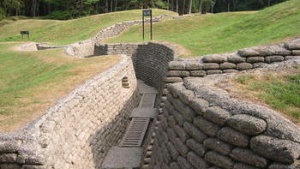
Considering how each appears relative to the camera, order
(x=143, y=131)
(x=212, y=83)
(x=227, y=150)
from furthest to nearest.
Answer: (x=143, y=131)
(x=212, y=83)
(x=227, y=150)

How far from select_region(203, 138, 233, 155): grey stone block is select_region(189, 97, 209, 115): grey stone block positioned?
46 cm

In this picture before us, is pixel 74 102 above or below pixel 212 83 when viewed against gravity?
below

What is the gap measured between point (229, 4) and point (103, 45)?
132ft

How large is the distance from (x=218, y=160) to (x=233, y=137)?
1.41ft

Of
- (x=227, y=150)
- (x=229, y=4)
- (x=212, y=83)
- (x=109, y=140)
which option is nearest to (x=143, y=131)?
(x=109, y=140)

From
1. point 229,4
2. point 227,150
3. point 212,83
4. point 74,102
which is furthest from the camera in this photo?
point 229,4

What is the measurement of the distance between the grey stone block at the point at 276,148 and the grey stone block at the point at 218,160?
0.45 meters

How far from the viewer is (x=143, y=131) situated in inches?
505

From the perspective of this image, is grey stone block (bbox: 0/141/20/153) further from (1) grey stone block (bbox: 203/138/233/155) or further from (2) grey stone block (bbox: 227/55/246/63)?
(2) grey stone block (bbox: 227/55/246/63)

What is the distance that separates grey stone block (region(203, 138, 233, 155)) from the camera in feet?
14.7

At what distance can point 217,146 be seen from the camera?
15.3 feet

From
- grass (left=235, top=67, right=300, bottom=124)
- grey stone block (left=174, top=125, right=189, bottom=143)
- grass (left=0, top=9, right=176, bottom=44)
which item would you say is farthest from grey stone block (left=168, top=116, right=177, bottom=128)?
grass (left=0, top=9, right=176, bottom=44)

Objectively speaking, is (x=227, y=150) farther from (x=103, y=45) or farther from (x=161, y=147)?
(x=103, y=45)

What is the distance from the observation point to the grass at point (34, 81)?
28.0 ft
